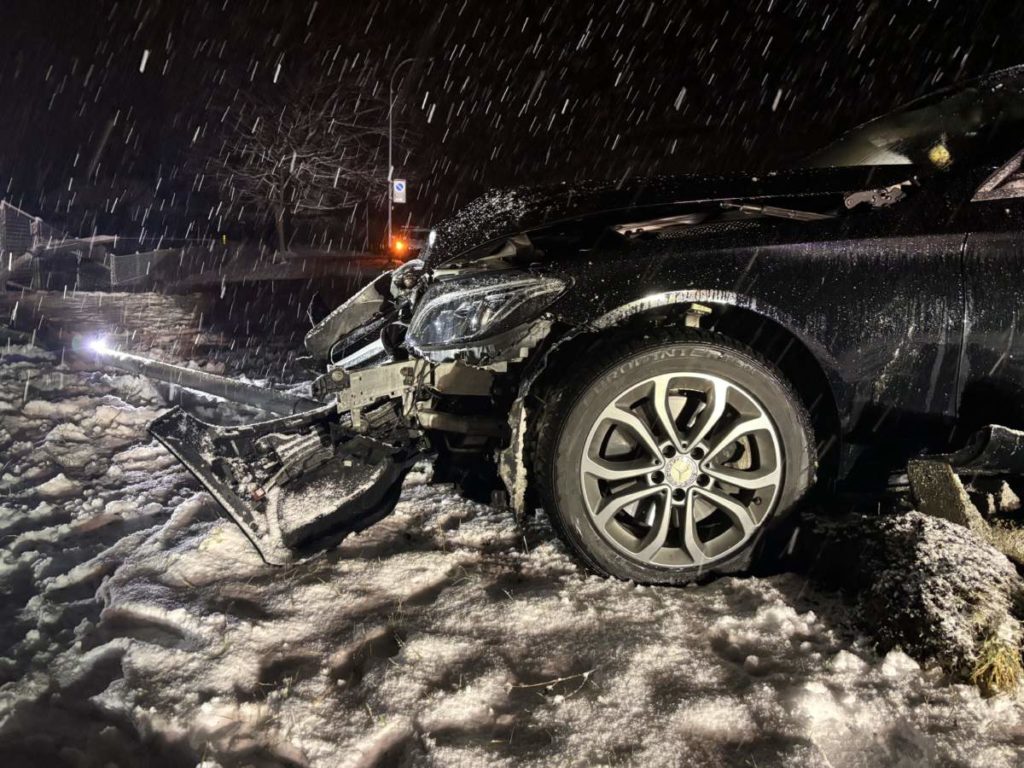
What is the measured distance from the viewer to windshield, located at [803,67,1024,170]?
3162mm

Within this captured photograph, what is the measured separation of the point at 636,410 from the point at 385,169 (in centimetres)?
3400

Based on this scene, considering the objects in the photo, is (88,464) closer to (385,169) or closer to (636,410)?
(636,410)

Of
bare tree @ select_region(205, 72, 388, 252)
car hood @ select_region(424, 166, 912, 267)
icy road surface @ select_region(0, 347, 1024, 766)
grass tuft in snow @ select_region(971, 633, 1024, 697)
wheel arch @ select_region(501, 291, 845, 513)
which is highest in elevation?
bare tree @ select_region(205, 72, 388, 252)

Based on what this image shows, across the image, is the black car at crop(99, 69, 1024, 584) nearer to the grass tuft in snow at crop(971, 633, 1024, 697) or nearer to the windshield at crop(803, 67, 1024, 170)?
the windshield at crop(803, 67, 1024, 170)

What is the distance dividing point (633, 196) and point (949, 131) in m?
1.66

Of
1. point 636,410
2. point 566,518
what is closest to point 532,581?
point 566,518

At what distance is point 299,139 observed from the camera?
103 ft

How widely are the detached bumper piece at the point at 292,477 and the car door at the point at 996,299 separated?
2.32m

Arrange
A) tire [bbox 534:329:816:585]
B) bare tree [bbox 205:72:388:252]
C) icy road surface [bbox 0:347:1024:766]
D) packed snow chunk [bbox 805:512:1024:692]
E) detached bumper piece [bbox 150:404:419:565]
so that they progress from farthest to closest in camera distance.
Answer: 1. bare tree [bbox 205:72:388:252]
2. detached bumper piece [bbox 150:404:419:565]
3. tire [bbox 534:329:816:585]
4. packed snow chunk [bbox 805:512:1024:692]
5. icy road surface [bbox 0:347:1024:766]

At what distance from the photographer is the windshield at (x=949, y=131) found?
3.16 m

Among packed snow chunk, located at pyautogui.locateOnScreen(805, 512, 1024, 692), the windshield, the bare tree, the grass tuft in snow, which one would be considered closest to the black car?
the windshield

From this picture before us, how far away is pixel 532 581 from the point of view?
9.40 ft

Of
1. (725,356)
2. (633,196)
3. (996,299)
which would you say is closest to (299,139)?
(633,196)

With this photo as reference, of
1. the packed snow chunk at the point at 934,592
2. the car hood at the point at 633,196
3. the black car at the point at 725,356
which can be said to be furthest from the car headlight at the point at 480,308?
the packed snow chunk at the point at 934,592
